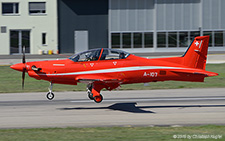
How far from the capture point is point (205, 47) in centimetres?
1725

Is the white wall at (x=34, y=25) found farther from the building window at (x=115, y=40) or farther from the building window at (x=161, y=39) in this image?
the building window at (x=161, y=39)

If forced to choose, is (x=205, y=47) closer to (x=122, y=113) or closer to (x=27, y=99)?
(x=122, y=113)

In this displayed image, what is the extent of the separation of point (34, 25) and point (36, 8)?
2.26 meters

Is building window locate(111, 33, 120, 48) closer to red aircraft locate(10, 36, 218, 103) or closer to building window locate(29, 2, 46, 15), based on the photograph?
building window locate(29, 2, 46, 15)

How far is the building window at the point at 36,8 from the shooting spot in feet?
163

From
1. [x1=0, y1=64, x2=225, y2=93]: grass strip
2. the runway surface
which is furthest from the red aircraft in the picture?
[x1=0, y1=64, x2=225, y2=93]: grass strip

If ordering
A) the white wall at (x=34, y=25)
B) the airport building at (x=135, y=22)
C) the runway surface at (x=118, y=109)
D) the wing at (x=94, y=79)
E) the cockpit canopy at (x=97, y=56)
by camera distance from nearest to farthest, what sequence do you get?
the runway surface at (x=118, y=109), the wing at (x=94, y=79), the cockpit canopy at (x=97, y=56), the white wall at (x=34, y=25), the airport building at (x=135, y=22)

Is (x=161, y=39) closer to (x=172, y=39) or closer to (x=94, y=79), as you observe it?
(x=172, y=39)

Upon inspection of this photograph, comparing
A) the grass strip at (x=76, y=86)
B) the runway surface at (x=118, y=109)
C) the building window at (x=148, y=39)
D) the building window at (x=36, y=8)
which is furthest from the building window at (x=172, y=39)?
the runway surface at (x=118, y=109)

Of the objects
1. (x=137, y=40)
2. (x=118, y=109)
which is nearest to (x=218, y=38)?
(x=137, y=40)

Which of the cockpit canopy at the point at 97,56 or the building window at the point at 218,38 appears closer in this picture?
the cockpit canopy at the point at 97,56

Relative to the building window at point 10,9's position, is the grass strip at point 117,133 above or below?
below

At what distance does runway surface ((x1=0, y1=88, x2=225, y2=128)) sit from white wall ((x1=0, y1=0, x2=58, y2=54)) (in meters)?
29.5

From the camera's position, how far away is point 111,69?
55.2 ft
